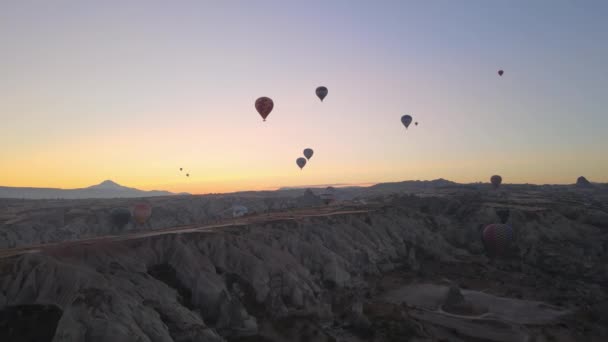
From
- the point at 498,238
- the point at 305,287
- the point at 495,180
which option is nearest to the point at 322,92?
the point at 498,238

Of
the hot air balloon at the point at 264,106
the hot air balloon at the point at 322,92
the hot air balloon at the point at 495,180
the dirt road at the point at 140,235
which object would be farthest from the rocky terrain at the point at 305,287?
the hot air balloon at the point at 495,180

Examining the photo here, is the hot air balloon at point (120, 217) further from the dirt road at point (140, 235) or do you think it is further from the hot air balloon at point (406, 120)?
the hot air balloon at point (406, 120)

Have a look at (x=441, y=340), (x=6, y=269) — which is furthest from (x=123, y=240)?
(x=441, y=340)

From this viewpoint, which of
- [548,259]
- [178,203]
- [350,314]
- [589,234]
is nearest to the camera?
[350,314]

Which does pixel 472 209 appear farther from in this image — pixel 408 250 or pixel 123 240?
pixel 123 240

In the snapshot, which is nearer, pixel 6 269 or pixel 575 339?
pixel 6 269
